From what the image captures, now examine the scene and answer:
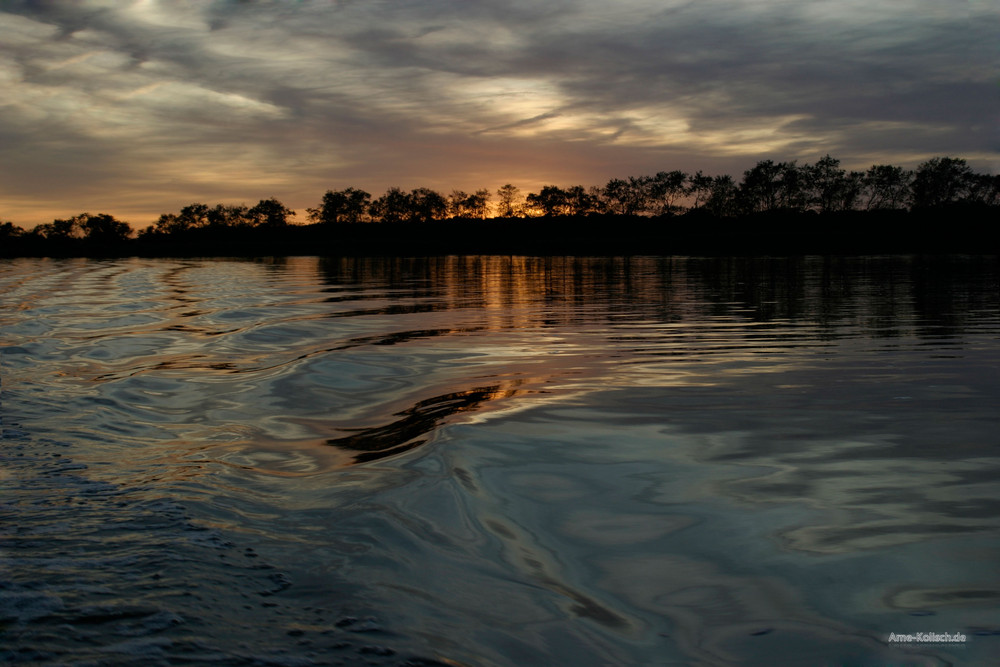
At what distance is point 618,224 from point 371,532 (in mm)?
156041

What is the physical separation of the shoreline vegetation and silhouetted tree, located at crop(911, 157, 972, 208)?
0.23 meters

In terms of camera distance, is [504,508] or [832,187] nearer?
[504,508]

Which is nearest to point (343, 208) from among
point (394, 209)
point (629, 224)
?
point (394, 209)

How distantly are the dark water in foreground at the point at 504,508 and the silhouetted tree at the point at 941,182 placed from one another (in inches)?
6974

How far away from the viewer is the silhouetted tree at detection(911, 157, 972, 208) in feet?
518

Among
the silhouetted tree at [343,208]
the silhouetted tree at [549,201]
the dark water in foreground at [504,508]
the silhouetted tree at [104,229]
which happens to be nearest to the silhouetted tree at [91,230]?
the silhouetted tree at [104,229]

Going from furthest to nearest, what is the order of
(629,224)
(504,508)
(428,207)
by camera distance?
1. (428,207)
2. (629,224)
3. (504,508)

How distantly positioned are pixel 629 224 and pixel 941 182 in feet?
241

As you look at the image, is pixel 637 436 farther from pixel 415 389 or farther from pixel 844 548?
pixel 415 389

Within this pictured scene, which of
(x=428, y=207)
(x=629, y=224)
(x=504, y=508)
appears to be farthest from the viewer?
(x=428, y=207)

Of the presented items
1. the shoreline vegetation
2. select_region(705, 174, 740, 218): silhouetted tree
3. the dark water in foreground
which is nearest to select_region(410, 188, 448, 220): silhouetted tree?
the shoreline vegetation

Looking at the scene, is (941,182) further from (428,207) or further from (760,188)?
(428,207)

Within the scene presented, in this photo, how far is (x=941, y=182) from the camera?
522ft

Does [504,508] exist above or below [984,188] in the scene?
below
